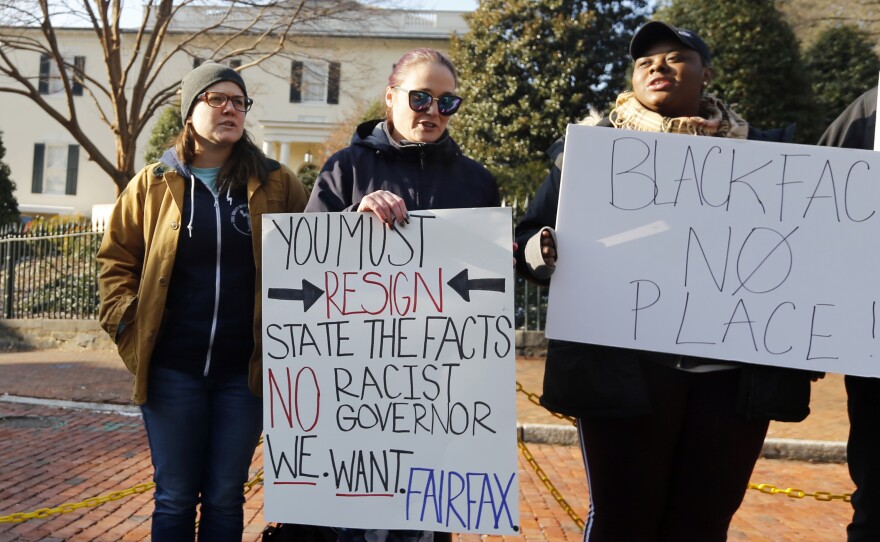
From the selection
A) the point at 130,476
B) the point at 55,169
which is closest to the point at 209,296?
the point at 130,476

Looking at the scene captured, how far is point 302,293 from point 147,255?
0.63m

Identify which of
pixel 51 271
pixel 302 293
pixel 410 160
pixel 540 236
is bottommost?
pixel 51 271

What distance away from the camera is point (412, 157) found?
8.97 ft

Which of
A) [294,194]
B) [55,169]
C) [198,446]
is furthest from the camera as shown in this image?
[55,169]

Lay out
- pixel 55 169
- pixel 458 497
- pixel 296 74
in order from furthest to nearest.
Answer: pixel 55 169 < pixel 296 74 < pixel 458 497

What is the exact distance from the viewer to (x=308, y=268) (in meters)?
2.67

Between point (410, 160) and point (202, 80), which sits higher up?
point (202, 80)

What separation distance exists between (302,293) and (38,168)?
31.8 meters

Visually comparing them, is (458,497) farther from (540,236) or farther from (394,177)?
(394,177)

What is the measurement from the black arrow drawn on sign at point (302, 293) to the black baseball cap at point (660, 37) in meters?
1.29

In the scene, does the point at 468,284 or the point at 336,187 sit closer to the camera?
the point at 468,284

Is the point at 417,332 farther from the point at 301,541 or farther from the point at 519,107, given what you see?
the point at 519,107

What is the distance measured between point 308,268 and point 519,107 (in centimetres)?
1231

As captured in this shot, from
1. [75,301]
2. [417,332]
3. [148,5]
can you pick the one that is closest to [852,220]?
[417,332]
